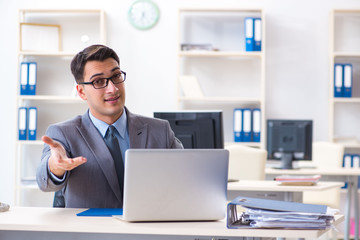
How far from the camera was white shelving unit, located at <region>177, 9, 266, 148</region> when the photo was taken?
5238mm

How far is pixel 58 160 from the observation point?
5.36ft

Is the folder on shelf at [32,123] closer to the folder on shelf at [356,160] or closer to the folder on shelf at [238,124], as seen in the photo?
the folder on shelf at [238,124]

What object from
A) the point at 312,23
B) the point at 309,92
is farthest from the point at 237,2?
the point at 309,92

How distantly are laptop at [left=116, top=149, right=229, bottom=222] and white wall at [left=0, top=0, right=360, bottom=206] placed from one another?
3.67m

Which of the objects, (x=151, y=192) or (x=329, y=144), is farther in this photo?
(x=329, y=144)

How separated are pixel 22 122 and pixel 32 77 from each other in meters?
0.44

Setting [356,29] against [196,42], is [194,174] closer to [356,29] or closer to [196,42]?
[196,42]

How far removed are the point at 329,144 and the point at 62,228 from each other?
3521 mm

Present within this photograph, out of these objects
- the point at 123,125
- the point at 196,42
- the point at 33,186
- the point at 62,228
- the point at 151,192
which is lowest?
the point at 33,186

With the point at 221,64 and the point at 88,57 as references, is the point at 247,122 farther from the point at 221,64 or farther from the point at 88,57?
the point at 88,57

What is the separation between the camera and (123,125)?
2166 mm

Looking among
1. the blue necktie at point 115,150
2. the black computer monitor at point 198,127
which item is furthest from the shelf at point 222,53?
the blue necktie at point 115,150

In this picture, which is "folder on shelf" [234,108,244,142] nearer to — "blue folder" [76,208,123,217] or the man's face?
the man's face

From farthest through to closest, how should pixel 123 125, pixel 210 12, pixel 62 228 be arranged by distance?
pixel 210 12
pixel 123 125
pixel 62 228
